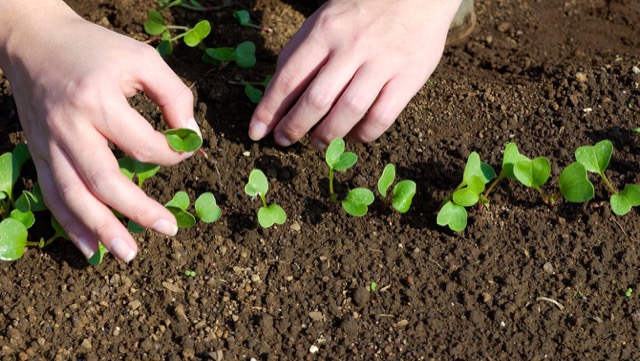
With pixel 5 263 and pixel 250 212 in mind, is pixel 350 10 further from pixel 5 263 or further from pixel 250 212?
pixel 5 263

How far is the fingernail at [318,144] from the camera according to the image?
6.72ft

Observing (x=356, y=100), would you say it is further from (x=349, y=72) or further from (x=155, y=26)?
(x=155, y=26)

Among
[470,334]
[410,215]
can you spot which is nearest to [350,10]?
[410,215]

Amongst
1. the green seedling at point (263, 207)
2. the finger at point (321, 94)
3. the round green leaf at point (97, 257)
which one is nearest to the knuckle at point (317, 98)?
the finger at point (321, 94)

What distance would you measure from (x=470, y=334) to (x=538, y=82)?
0.93 m

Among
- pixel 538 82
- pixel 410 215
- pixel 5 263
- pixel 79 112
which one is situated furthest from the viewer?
pixel 538 82

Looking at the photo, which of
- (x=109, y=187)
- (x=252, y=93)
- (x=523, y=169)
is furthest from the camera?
(x=252, y=93)

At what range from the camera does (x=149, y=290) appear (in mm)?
1900

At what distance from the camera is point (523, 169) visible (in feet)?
6.57

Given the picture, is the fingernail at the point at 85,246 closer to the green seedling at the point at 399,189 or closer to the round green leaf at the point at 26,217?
the round green leaf at the point at 26,217

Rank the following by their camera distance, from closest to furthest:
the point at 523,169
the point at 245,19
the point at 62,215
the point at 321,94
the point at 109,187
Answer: the point at 109,187 < the point at 62,215 < the point at 321,94 < the point at 523,169 < the point at 245,19

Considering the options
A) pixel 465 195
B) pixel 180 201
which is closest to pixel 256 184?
pixel 180 201

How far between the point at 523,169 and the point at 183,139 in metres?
0.83

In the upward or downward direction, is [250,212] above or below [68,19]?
below
